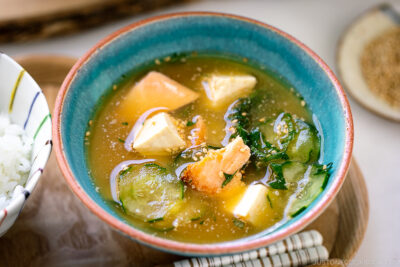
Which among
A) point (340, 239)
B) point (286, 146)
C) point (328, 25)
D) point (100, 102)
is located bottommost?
point (340, 239)

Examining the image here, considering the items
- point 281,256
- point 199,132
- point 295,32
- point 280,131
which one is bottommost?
point 281,256

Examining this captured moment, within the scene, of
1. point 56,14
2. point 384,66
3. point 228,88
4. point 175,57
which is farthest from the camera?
point 384,66

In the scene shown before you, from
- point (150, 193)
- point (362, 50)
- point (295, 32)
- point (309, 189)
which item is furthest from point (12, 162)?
point (362, 50)

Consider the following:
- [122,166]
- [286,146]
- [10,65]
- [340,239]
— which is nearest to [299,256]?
[340,239]

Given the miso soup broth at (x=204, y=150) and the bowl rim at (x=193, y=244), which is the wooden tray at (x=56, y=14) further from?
the bowl rim at (x=193, y=244)

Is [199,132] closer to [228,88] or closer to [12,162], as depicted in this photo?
[228,88]

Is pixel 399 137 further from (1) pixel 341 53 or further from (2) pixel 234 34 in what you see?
(2) pixel 234 34

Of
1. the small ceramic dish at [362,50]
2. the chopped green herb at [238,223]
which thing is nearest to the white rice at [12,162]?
the chopped green herb at [238,223]

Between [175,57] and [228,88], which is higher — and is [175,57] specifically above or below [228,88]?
above
